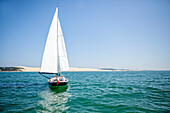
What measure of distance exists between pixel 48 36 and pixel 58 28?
2844 mm

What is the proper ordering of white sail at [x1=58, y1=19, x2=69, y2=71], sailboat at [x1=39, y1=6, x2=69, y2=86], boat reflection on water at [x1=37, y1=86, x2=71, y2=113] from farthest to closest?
white sail at [x1=58, y1=19, x2=69, y2=71] < sailboat at [x1=39, y1=6, x2=69, y2=86] < boat reflection on water at [x1=37, y1=86, x2=71, y2=113]

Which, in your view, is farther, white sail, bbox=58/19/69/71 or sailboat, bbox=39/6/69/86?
white sail, bbox=58/19/69/71

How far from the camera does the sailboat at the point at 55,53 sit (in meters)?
22.0

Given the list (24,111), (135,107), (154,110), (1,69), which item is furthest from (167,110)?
(1,69)

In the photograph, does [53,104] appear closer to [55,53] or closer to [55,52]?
[55,53]

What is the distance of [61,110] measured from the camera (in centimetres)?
1012

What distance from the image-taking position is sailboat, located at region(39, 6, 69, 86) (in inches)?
867

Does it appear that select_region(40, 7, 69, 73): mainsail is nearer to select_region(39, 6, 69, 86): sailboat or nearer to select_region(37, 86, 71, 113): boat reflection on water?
select_region(39, 6, 69, 86): sailboat

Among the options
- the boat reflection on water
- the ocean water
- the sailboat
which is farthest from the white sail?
the boat reflection on water

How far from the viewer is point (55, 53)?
2247 cm

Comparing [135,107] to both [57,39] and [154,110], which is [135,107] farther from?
[57,39]

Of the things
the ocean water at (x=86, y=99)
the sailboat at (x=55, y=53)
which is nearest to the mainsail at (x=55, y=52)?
the sailboat at (x=55, y=53)

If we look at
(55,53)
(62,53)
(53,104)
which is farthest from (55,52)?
(53,104)

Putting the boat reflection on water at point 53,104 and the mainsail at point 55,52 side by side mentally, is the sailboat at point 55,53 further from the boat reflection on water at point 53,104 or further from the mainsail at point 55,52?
the boat reflection on water at point 53,104
